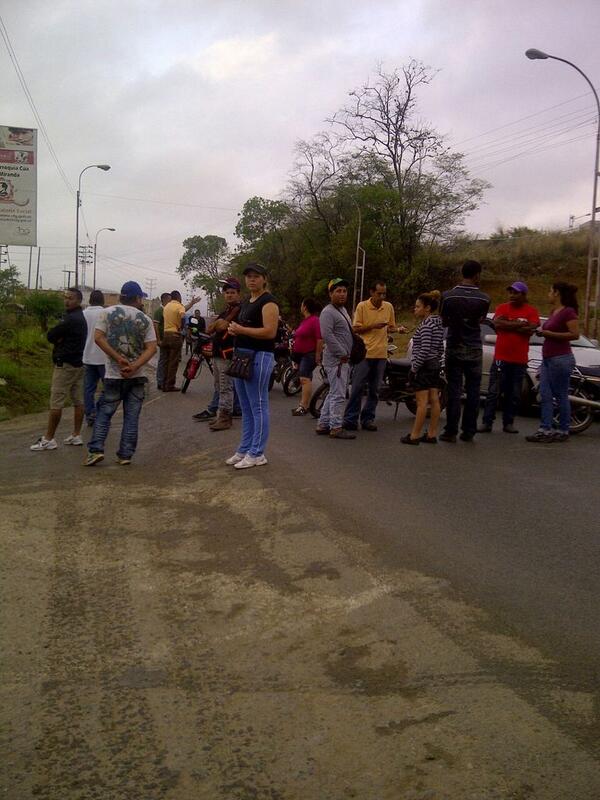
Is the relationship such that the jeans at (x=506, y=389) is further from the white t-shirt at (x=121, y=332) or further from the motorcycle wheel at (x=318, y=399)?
the white t-shirt at (x=121, y=332)

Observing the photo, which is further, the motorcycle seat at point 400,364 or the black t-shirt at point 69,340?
the motorcycle seat at point 400,364

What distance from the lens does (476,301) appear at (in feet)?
29.0

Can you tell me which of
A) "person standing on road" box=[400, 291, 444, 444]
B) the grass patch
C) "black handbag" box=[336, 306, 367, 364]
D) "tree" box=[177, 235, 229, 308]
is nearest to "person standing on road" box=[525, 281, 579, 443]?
"person standing on road" box=[400, 291, 444, 444]

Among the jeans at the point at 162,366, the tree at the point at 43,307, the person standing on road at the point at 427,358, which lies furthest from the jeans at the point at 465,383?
the tree at the point at 43,307

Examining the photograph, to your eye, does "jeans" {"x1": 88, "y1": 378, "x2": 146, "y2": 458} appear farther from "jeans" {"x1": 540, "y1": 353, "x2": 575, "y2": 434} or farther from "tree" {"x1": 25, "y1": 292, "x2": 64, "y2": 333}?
"tree" {"x1": 25, "y1": 292, "x2": 64, "y2": 333}

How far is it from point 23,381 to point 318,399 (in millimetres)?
8995

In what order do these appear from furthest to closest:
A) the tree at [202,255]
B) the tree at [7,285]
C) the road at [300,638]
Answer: the tree at [202,255] < the tree at [7,285] < the road at [300,638]

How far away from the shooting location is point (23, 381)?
17016mm

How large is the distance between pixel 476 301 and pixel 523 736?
6.58 m

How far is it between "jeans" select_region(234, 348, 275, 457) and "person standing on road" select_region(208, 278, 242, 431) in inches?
97.1

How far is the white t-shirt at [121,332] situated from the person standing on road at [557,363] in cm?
484

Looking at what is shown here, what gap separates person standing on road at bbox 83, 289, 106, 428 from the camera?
8.92m

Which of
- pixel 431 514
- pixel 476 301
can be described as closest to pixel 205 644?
pixel 431 514

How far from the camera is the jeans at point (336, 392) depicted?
29.8 ft
